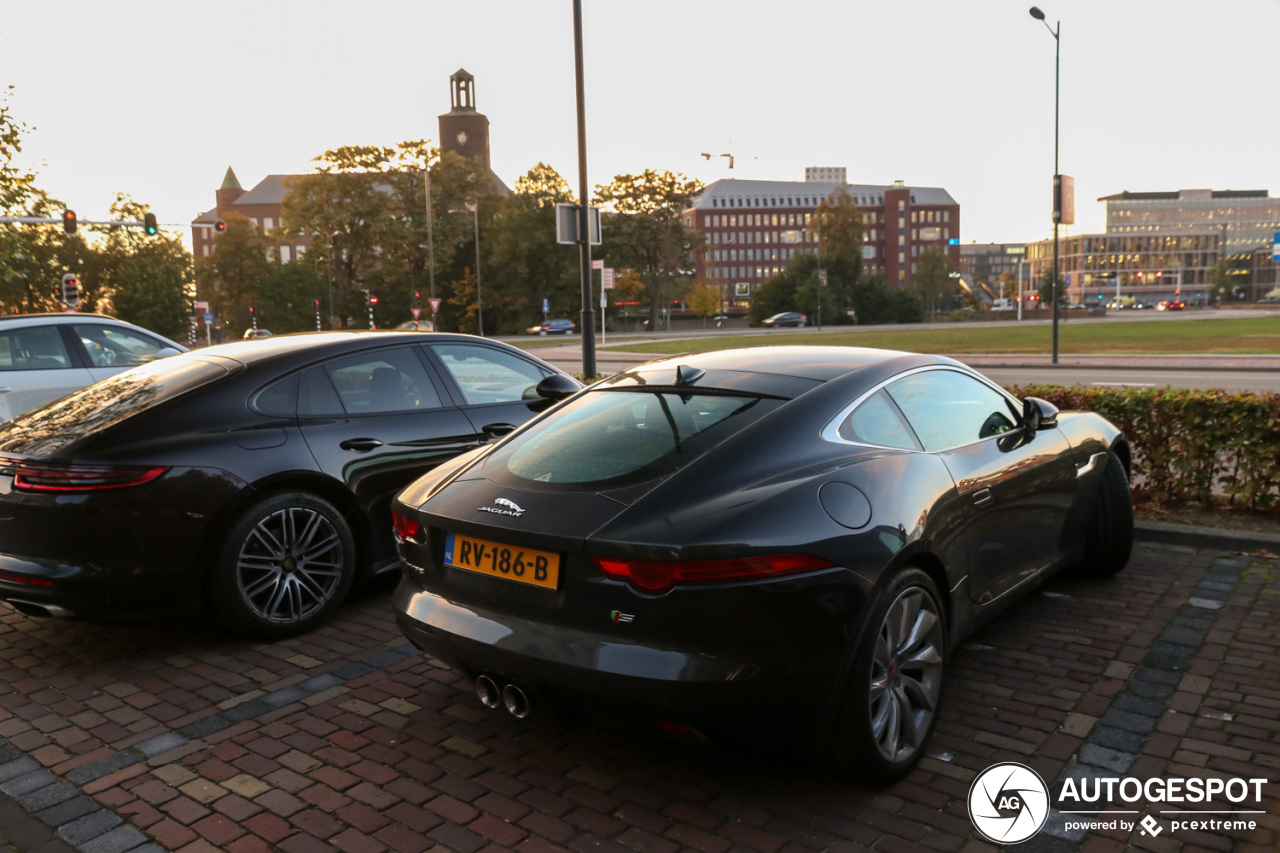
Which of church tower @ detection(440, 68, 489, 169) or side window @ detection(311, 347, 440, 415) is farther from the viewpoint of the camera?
church tower @ detection(440, 68, 489, 169)

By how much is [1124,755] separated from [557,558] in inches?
82.2

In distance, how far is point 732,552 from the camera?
282 cm

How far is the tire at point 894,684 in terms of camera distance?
2992 millimetres

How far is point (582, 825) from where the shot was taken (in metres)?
3.01

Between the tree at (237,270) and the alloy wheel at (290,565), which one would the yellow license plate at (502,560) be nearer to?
the alloy wheel at (290,565)

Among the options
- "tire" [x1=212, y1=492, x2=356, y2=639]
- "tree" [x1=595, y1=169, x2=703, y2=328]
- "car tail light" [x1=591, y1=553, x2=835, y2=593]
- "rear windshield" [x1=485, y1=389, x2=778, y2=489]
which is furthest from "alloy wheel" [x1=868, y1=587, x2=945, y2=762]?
"tree" [x1=595, y1=169, x2=703, y2=328]

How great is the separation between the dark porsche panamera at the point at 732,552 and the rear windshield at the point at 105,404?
176cm

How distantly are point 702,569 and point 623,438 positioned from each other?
0.83 m

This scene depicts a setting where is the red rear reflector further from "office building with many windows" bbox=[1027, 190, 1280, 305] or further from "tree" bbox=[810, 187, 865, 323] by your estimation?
"office building with many windows" bbox=[1027, 190, 1280, 305]

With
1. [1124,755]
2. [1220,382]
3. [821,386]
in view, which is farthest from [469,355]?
[1220,382]

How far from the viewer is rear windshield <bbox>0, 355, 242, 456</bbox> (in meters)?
4.45

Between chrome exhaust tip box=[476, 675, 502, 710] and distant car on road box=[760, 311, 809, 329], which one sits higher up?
distant car on road box=[760, 311, 809, 329]

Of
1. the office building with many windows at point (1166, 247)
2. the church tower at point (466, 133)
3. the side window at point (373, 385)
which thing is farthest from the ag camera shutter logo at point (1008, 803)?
the office building with many windows at point (1166, 247)

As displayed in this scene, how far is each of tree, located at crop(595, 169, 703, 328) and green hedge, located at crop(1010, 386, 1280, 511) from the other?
66.7m
